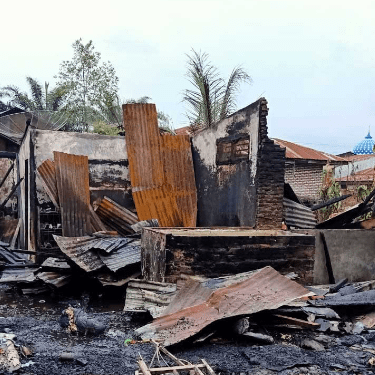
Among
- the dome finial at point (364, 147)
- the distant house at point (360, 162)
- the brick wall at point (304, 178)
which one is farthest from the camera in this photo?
the dome finial at point (364, 147)

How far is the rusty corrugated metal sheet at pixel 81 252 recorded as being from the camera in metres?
7.39

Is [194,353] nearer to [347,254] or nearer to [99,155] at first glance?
[347,254]

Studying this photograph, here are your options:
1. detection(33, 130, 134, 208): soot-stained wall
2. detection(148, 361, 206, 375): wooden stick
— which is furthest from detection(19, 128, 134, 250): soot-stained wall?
detection(148, 361, 206, 375): wooden stick

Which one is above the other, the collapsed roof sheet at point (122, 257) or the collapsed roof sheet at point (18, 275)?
the collapsed roof sheet at point (122, 257)

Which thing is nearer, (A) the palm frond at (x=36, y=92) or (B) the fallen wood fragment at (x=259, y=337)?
(B) the fallen wood fragment at (x=259, y=337)

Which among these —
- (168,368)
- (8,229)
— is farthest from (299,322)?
(8,229)

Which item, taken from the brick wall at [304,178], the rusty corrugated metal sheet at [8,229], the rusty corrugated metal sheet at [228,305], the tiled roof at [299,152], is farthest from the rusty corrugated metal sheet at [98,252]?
the brick wall at [304,178]

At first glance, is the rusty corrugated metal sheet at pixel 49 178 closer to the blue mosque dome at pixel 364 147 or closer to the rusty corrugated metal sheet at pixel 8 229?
the rusty corrugated metal sheet at pixel 8 229

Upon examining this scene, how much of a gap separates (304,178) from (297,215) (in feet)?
33.7

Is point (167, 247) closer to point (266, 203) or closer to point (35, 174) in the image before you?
point (266, 203)

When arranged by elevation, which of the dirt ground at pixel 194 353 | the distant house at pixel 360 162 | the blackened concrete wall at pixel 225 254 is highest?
the distant house at pixel 360 162

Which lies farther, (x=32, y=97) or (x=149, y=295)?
(x=32, y=97)

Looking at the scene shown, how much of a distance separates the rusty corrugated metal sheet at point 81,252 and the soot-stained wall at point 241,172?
3014mm

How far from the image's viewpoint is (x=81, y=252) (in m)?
7.62
